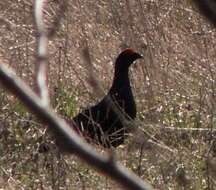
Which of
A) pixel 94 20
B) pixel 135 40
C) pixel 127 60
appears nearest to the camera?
pixel 127 60

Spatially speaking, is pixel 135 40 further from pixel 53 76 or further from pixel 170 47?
pixel 53 76

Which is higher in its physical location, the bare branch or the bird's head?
the bare branch

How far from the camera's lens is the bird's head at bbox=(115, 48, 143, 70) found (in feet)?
18.1

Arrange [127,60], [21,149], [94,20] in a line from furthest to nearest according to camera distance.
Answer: [94,20] → [127,60] → [21,149]

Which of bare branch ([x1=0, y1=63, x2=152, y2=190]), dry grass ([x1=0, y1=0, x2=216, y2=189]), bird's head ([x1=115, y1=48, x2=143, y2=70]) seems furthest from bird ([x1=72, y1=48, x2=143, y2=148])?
bare branch ([x1=0, y1=63, x2=152, y2=190])

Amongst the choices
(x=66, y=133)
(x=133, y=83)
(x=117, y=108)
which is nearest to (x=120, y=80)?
(x=133, y=83)

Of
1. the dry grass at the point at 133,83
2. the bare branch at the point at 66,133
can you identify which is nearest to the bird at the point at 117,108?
the dry grass at the point at 133,83

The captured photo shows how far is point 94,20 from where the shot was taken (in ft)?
20.9

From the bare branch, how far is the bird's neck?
456 centimetres

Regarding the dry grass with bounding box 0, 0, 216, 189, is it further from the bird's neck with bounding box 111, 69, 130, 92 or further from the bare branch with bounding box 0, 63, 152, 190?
the bare branch with bounding box 0, 63, 152, 190

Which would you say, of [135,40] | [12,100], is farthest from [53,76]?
[135,40]

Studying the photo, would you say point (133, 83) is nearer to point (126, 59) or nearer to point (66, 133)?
point (126, 59)

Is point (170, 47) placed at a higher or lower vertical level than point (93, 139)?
lower

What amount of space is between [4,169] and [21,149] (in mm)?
382
